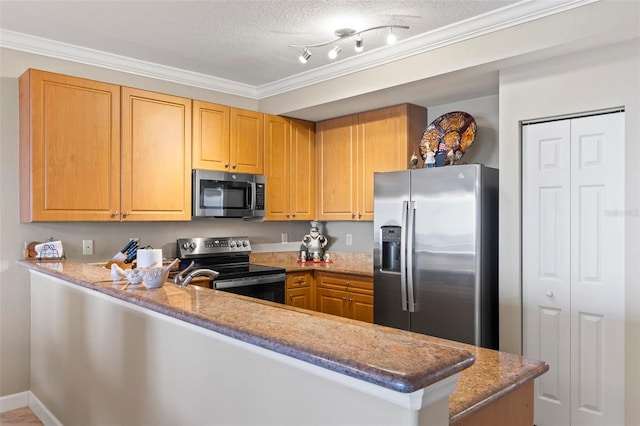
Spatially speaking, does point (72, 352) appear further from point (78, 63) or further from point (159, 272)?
point (78, 63)

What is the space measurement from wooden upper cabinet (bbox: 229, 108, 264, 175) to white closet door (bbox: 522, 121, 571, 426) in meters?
2.34

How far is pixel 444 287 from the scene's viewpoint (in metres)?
3.20

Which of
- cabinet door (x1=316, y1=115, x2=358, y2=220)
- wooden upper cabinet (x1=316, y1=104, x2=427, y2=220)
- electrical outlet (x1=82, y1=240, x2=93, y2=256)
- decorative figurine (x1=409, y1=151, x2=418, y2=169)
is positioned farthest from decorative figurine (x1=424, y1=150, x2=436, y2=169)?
electrical outlet (x1=82, y1=240, x2=93, y2=256)

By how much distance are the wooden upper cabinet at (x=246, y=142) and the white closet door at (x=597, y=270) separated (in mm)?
2617

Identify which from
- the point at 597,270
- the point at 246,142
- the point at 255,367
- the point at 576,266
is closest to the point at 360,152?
→ the point at 246,142

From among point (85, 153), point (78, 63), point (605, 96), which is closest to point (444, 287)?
point (605, 96)

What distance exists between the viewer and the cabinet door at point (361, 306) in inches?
155

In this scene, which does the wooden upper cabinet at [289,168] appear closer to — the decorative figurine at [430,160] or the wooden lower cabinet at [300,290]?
the wooden lower cabinet at [300,290]

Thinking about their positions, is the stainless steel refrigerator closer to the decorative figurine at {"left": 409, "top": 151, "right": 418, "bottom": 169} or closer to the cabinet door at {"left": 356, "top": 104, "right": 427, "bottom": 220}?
the decorative figurine at {"left": 409, "top": 151, "right": 418, "bottom": 169}

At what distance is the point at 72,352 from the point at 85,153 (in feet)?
4.72

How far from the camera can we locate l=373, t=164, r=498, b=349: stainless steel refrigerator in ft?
10.1

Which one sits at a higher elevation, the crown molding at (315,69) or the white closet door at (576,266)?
the crown molding at (315,69)

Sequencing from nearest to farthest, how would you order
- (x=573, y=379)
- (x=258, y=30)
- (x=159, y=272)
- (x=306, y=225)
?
(x=159, y=272) < (x=573, y=379) < (x=258, y=30) < (x=306, y=225)

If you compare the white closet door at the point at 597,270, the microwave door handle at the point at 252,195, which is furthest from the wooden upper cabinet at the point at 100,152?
the white closet door at the point at 597,270
